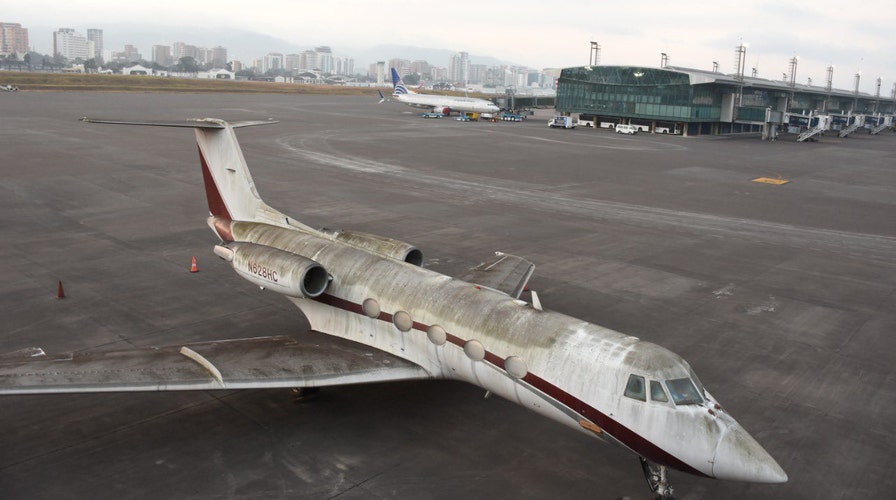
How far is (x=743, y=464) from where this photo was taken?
9.01m

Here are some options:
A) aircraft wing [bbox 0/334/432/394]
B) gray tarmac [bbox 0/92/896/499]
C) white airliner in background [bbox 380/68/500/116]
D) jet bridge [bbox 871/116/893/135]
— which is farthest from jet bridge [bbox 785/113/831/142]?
aircraft wing [bbox 0/334/432/394]

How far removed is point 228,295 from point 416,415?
29.3ft

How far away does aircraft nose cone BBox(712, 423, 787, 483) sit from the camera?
8.94 m

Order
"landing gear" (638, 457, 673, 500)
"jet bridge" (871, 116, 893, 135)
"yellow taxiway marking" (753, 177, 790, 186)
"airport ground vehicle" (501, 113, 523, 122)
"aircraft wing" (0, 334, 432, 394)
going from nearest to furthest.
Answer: "landing gear" (638, 457, 673, 500) → "aircraft wing" (0, 334, 432, 394) → "yellow taxiway marking" (753, 177, 790, 186) → "airport ground vehicle" (501, 113, 523, 122) → "jet bridge" (871, 116, 893, 135)

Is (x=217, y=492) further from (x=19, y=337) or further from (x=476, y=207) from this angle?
(x=476, y=207)

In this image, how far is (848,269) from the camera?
24844 millimetres

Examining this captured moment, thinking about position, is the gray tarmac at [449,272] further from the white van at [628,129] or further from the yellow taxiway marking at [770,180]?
the white van at [628,129]

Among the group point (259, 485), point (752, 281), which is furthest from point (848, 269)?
point (259, 485)

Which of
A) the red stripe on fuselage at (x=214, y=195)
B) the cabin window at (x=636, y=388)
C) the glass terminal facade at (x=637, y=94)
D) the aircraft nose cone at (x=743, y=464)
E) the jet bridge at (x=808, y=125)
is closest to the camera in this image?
the aircraft nose cone at (x=743, y=464)

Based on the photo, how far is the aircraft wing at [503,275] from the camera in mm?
16328

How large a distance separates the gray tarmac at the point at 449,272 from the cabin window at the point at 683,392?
201cm

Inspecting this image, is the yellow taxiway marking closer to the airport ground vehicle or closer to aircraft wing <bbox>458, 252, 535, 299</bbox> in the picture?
aircraft wing <bbox>458, 252, 535, 299</bbox>

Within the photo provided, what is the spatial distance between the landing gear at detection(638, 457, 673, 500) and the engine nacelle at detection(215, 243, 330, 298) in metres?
7.31

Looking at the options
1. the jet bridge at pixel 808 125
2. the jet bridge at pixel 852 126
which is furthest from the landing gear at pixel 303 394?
the jet bridge at pixel 852 126
